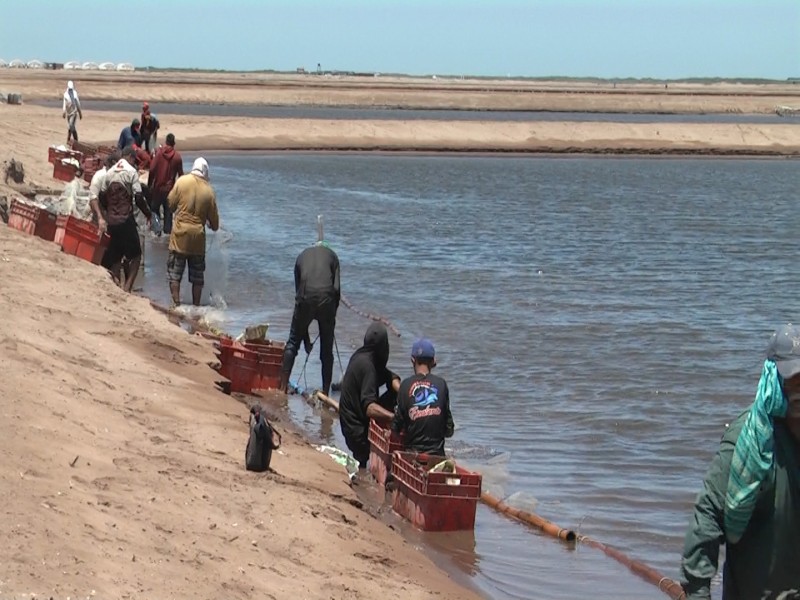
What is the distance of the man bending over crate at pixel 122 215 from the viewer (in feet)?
45.4

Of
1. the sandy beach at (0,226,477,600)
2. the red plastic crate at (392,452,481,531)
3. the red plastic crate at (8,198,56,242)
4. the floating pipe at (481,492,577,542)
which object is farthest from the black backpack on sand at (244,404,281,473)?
the red plastic crate at (8,198,56,242)

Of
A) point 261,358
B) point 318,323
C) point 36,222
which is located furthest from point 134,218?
point 318,323

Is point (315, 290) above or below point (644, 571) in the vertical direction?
above

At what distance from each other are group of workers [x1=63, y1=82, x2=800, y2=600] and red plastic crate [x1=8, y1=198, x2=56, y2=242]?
3.51ft

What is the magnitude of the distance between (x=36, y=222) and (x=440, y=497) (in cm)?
836

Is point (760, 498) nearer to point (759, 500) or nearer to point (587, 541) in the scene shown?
point (759, 500)

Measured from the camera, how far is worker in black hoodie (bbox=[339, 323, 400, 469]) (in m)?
9.74

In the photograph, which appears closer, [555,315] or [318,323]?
[318,323]

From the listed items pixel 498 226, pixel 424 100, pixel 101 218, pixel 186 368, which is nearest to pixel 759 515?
pixel 186 368

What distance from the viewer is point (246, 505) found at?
7.19m

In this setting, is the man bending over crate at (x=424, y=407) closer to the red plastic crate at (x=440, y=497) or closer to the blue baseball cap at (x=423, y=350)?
the blue baseball cap at (x=423, y=350)

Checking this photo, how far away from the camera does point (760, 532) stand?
4277 mm

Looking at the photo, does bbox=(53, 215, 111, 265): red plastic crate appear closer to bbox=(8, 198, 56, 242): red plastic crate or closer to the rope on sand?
bbox=(8, 198, 56, 242): red plastic crate

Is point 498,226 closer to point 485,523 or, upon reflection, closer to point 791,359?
point 485,523
